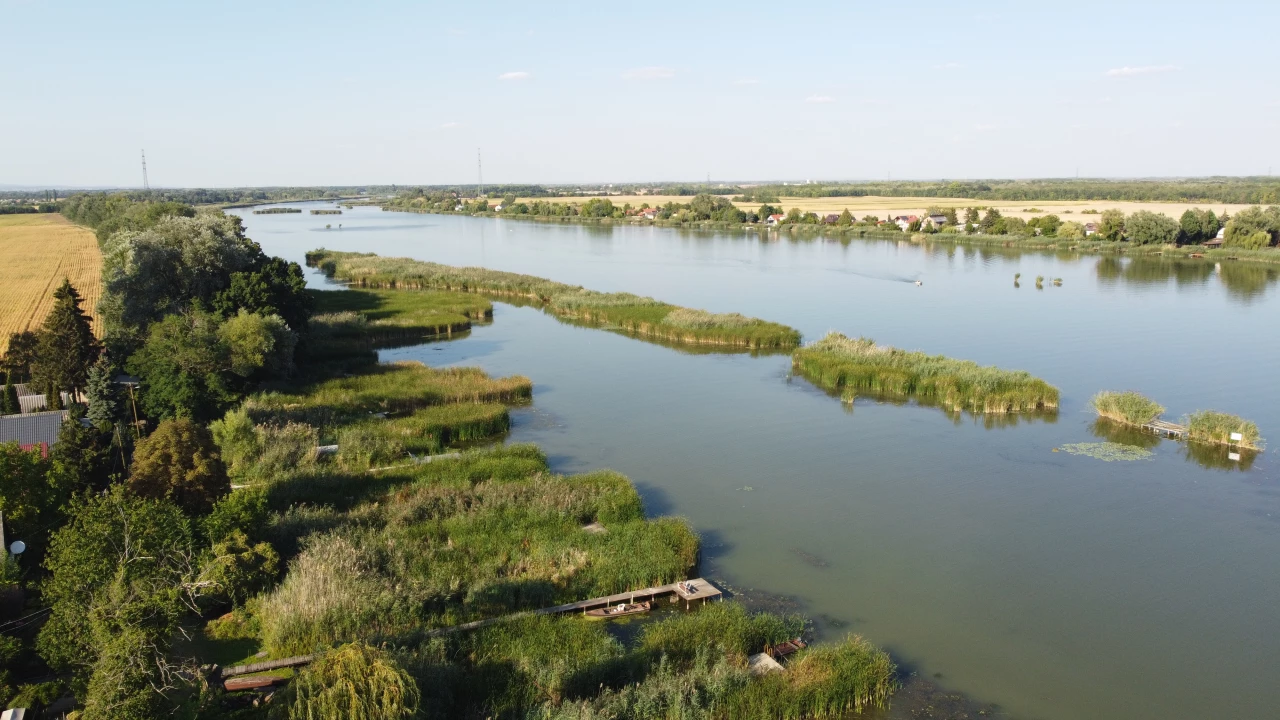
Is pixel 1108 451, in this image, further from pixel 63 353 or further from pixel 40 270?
pixel 40 270

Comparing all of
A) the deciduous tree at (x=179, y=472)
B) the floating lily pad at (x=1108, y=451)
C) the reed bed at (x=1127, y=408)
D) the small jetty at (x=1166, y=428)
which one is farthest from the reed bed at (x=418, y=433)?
the small jetty at (x=1166, y=428)

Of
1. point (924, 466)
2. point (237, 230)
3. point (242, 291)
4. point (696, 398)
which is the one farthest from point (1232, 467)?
point (237, 230)

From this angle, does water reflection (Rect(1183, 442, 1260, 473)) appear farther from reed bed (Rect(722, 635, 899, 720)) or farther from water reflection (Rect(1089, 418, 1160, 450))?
reed bed (Rect(722, 635, 899, 720))

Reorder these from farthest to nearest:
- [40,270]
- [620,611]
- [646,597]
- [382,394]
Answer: [40,270] < [382,394] < [646,597] < [620,611]

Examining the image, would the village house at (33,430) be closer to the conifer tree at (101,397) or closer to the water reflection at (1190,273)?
the conifer tree at (101,397)

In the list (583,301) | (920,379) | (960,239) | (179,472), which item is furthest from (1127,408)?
(960,239)

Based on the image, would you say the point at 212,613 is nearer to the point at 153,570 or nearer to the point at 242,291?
the point at 153,570

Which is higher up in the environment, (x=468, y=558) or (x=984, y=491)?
(x=468, y=558)
